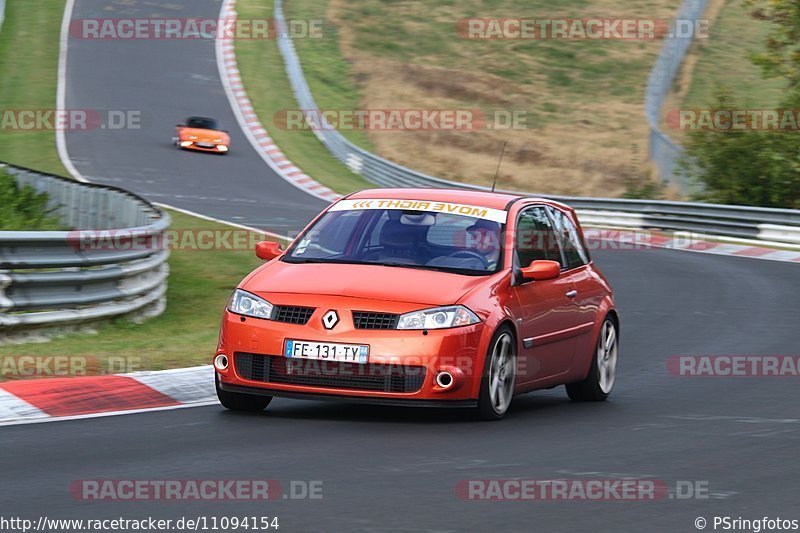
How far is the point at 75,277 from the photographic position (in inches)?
468

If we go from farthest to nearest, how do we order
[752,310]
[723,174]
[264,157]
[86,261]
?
[264,157] → [723,174] → [752,310] → [86,261]

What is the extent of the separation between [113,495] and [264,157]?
32465 millimetres

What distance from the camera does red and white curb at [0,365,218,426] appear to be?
851 cm

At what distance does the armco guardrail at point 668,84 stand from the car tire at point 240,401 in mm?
24800

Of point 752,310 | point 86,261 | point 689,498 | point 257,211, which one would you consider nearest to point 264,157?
point 257,211

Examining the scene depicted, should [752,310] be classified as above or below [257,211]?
above

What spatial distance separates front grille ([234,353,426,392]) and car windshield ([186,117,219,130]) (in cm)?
2967

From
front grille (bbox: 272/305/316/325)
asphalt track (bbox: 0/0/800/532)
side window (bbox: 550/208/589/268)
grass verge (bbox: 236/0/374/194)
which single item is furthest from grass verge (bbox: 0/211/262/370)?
grass verge (bbox: 236/0/374/194)

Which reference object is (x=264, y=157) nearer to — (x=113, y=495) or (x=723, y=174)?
(x=723, y=174)

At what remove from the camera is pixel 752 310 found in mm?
16844

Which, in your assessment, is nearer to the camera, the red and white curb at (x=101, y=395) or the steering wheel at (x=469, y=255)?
the red and white curb at (x=101, y=395)

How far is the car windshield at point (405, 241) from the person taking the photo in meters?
9.07

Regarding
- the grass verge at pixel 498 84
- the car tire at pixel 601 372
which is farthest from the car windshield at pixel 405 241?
the grass verge at pixel 498 84

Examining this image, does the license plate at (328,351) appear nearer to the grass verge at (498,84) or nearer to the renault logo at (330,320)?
the renault logo at (330,320)
